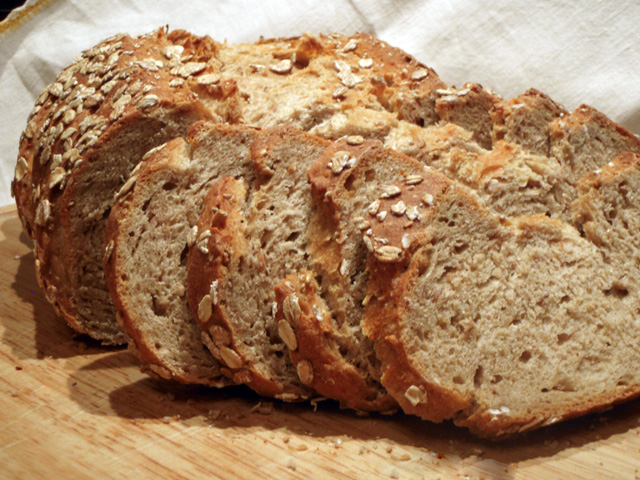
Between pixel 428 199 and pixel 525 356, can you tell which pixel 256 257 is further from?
pixel 525 356

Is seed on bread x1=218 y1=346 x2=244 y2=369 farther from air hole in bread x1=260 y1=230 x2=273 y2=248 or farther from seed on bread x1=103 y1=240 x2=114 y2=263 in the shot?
seed on bread x1=103 y1=240 x2=114 y2=263

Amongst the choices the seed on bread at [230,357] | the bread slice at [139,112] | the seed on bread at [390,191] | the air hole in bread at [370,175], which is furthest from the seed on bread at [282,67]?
the seed on bread at [230,357]

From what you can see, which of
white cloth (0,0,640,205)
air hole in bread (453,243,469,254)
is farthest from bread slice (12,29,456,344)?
white cloth (0,0,640,205)

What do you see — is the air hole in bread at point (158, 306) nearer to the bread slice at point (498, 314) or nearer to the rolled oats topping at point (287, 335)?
the rolled oats topping at point (287, 335)

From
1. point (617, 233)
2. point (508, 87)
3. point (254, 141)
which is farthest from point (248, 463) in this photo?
point (508, 87)

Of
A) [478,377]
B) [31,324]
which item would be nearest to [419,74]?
[478,377]
